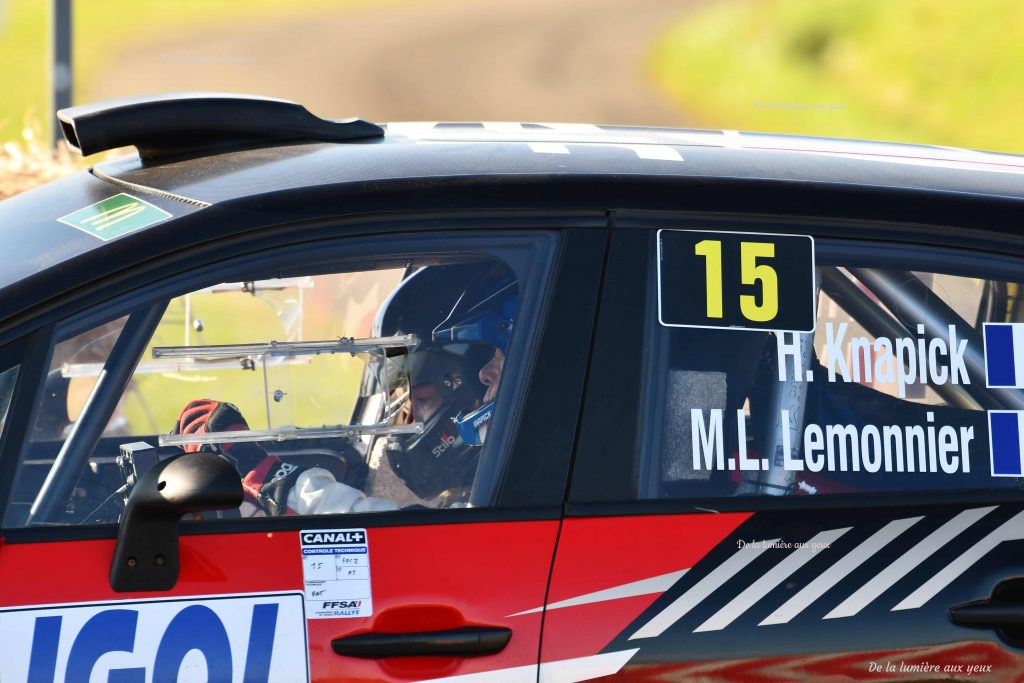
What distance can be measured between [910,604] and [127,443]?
1.41m

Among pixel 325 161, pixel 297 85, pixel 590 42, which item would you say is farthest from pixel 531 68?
pixel 325 161

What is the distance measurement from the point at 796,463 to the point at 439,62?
16.5 metres

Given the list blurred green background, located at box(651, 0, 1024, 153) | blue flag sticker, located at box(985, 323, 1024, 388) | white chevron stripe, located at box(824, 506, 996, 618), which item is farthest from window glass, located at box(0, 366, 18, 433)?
blurred green background, located at box(651, 0, 1024, 153)

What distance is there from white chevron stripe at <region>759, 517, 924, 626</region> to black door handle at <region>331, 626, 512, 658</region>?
18.0 inches

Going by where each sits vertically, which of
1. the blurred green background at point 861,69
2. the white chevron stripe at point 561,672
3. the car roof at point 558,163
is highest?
the blurred green background at point 861,69

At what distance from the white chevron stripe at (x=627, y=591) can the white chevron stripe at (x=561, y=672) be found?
0.29 feet

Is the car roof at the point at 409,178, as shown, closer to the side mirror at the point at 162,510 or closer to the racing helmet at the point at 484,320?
the racing helmet at the point at 484,320

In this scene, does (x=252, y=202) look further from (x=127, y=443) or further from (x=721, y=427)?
(x=721, y=427)

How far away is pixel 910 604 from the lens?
2109 millimetres

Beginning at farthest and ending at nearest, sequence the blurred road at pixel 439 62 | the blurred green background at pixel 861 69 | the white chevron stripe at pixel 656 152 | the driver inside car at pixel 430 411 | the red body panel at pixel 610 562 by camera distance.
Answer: the blurred road at pixel 439 62
the blurred green background at pixel 861 69
the white chevron stripe at pixel 656 152
the driver inside car at pixel 430 411
the red body panel at pixel 610 562

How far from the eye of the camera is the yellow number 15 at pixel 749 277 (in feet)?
7.23

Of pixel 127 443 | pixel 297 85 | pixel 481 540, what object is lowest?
pixel 481 540

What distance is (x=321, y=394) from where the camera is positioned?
2.40 meters

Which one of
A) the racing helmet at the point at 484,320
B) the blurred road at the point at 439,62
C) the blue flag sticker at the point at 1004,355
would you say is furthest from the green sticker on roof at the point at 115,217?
the blurred road at the point at 439,62
